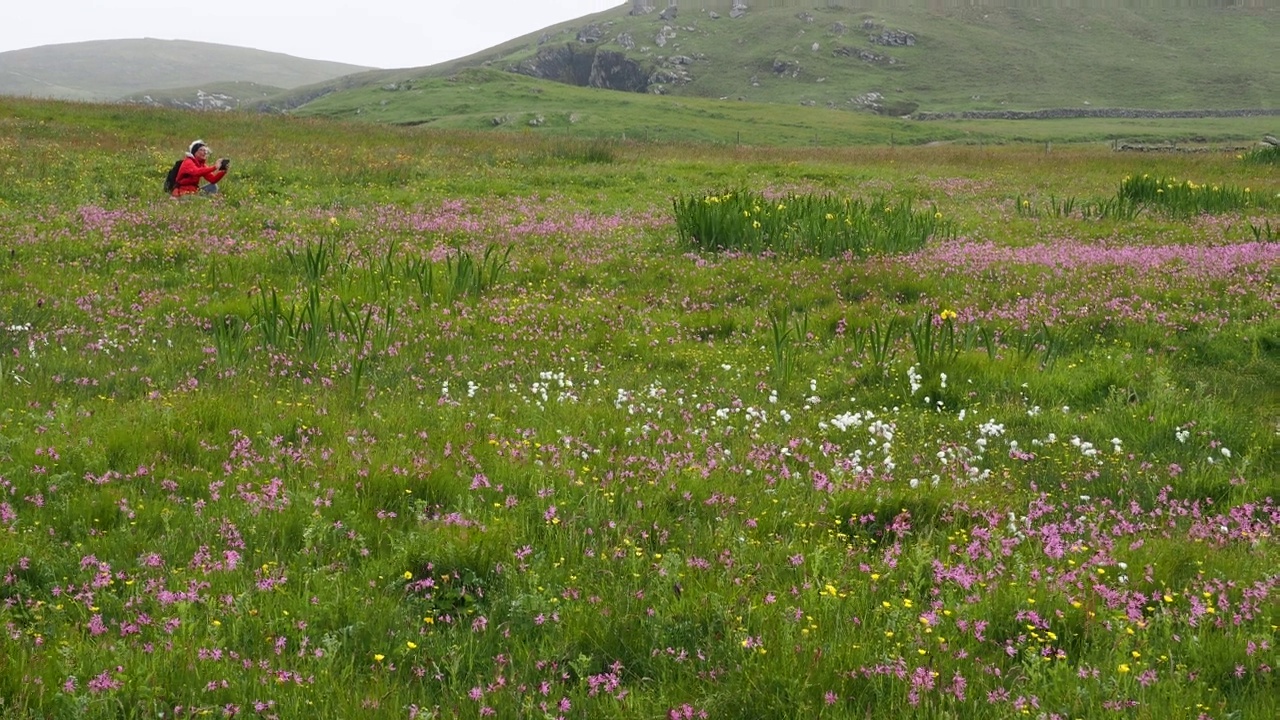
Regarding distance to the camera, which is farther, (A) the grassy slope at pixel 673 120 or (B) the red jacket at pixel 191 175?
(A) the grassy slope at pixel 673 120

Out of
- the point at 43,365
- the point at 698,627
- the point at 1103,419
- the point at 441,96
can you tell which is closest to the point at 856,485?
the point at 698,627

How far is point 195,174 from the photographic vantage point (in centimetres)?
1861

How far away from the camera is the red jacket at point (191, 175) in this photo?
60.7 feet

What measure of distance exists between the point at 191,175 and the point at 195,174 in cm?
10

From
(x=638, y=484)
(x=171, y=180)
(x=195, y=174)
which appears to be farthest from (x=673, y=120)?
(x=638, y=484)

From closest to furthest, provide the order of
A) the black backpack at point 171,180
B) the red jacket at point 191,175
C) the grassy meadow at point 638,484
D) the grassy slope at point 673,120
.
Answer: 1. the grassy meadow at point 638,484
2. the black backpack at point 171,180
3. the red jacket at point 191,175
4. the grassy slope at point 673,120

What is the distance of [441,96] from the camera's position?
115562 millimetres

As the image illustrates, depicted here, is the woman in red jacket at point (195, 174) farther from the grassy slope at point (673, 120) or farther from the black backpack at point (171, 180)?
the grassy slope at point (673, 120)

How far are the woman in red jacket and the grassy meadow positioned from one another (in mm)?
5467

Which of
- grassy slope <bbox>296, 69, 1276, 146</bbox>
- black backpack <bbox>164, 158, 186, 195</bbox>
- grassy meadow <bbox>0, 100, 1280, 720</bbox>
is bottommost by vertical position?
grassy meadow <bbox>0, 100, 1280, 720</bbox>

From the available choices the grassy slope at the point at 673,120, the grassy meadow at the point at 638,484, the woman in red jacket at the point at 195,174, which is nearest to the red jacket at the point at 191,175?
the woman in red jacket at the point at 195,174

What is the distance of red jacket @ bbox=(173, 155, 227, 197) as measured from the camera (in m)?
18.5

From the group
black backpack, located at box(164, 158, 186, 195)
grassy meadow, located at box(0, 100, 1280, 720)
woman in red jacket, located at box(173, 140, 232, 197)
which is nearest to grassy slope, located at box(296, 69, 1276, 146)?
woman in red jacket, located at box(173, 140, 232, 197)

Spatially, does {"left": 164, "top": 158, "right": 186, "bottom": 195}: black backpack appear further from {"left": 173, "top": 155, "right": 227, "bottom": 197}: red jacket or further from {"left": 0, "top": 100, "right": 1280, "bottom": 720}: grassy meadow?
{"left": 0, "top": 100, "right": 1280, "bottom": 720}: grassy meadow
